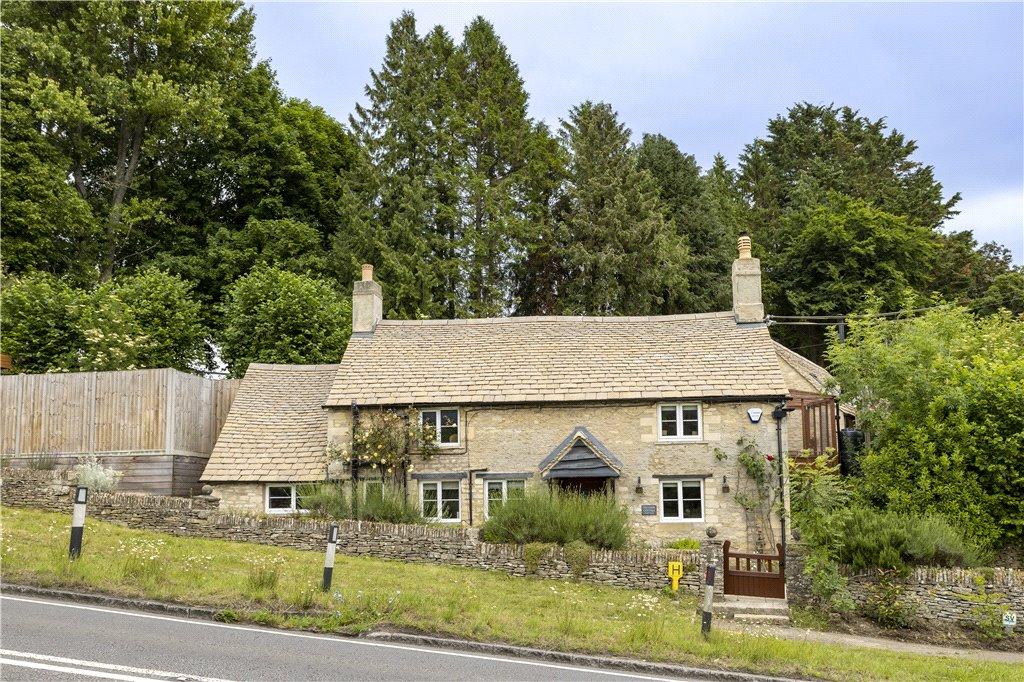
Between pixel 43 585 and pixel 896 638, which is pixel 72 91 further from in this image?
pixel 896 638

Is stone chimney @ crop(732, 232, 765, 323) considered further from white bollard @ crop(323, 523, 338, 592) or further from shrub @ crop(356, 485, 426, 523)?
white bollard @ crop(323, 523, 338, 592)

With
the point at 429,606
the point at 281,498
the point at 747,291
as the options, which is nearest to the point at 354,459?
the point at 281,498

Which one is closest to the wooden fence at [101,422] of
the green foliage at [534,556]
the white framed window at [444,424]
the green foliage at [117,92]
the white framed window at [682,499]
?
the white framed window at [444,424]

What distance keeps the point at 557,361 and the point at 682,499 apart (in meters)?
5.72

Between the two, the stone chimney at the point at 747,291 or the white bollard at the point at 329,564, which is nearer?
the white bollard at the point at 329,564

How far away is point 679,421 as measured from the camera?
26219mm

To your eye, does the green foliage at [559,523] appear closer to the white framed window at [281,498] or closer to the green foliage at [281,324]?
the white framed window at [281,498]

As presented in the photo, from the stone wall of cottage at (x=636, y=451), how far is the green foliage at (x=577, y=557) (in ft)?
17.7

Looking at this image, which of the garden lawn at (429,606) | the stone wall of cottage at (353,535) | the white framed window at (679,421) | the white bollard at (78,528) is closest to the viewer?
the garden lawn at (429,606)

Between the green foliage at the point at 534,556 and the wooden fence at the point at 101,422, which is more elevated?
the wooden fence at the point at 101,422

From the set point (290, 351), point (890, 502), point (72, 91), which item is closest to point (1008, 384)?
point (890, 502)

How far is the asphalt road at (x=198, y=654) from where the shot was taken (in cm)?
982

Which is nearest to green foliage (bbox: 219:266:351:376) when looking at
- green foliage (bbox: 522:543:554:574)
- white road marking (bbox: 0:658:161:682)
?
green foliage (bbox: 522:543:554:574)

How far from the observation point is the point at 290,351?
35.8 metres
